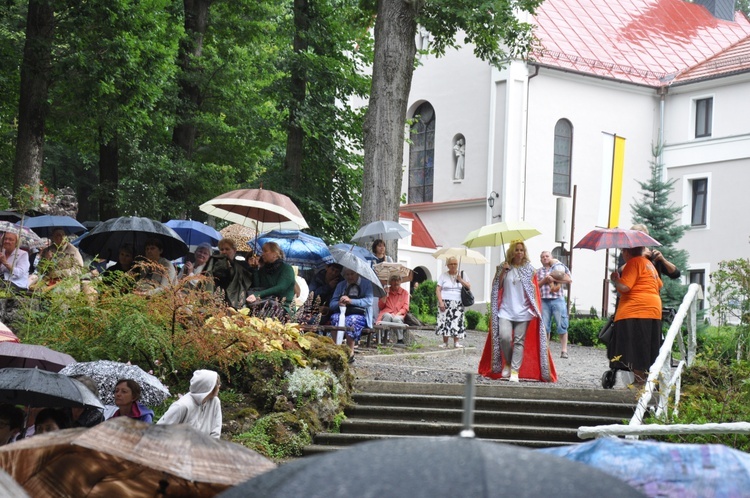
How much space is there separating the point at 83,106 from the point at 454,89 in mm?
25741

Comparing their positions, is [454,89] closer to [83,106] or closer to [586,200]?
[586,200]

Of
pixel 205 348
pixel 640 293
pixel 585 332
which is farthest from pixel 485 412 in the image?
pixel 585 332

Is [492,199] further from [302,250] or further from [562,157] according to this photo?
[302,250]

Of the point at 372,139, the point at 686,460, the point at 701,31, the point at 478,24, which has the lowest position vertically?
the point at 686,460

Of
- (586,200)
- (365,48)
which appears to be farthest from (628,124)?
(365,48)

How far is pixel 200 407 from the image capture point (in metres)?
9.31

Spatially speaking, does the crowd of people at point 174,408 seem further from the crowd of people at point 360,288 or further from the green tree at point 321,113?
the green tree at point 321,113

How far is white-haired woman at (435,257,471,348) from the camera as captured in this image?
2167 cm

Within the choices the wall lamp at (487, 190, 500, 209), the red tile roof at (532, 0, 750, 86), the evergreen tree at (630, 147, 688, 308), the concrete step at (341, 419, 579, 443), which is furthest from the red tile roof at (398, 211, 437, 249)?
the concrete step at (341, 419, 579, 443)

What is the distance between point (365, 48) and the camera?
29.4 metres

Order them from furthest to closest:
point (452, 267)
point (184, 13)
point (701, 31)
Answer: point (701, 31), point (184, 13), point (452, 267)

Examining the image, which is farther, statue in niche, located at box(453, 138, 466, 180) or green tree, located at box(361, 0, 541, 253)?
statue in niche, located at box(453, 138, 466, 180)

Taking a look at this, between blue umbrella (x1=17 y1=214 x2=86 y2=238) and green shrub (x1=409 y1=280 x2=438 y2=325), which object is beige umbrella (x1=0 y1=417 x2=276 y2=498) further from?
green shrub (x1=409 y1=280 x2=438 y2=325)

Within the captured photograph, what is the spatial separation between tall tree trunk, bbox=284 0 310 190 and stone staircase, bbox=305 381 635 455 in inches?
613
